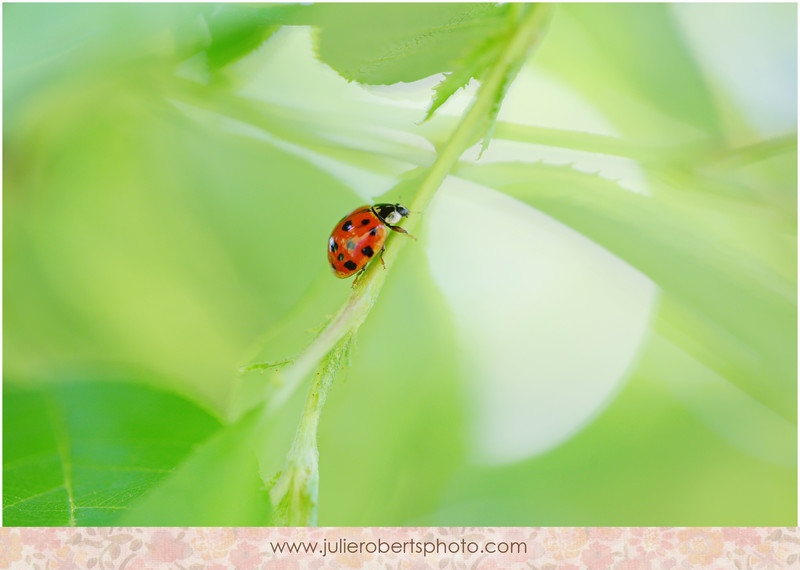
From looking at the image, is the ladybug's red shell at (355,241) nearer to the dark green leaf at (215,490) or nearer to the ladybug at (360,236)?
the ladybug at (360,236)

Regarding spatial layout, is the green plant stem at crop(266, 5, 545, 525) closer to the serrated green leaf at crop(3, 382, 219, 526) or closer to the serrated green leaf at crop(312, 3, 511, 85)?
the serrated green leaf at crop(312, 3, 511, 85)

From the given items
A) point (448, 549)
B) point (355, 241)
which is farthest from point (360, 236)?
point (448, 549)

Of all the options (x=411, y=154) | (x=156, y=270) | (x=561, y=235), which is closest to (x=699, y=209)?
(x=561, y=235)

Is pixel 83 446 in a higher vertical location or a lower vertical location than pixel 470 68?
lower

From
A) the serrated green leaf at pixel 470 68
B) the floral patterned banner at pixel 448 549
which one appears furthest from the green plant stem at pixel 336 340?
the floral patterned banner at pixel 448 549

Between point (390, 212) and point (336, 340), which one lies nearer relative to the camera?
point (336, 340)

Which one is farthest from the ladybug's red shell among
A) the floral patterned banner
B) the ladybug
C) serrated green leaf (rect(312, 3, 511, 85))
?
the floral patterned banner

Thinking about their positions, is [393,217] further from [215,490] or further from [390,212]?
[215,490]
